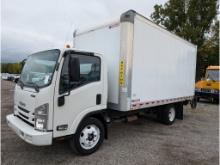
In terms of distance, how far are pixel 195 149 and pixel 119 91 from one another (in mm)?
2353

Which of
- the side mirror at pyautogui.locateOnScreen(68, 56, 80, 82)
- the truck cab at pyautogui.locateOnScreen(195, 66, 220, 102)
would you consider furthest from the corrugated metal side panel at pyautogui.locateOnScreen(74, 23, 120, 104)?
the truck cab at pyautogui.locateOnScreen(195, 66, 220, 102)

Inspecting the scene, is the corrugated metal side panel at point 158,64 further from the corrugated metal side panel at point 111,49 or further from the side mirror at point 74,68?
the side mirror at point 74,68

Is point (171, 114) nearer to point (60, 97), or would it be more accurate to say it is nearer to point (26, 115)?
point (60, 97)

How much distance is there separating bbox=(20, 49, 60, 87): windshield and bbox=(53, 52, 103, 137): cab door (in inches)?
8.2

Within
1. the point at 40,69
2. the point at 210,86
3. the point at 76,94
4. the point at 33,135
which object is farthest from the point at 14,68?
the point at 33,135

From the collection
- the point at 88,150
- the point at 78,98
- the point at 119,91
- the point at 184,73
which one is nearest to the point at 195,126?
the point at 184,73

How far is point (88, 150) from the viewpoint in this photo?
12.9 ft

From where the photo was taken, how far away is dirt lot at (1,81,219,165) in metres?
3.76

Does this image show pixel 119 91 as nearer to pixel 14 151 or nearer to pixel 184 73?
pixel 14 151

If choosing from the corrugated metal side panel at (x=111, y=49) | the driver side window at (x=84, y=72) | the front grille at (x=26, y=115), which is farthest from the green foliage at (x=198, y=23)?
the front grille at (x=26, y=115)

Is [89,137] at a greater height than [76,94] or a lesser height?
lesser

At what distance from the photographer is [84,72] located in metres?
3.73

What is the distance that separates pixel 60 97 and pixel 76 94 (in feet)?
Result: 1.10

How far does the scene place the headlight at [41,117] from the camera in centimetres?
321
